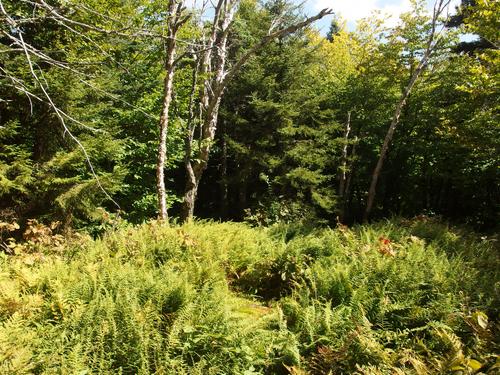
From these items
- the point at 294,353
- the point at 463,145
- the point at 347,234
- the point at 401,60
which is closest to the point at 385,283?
the point at 294,353

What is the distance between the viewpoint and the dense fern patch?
3.38 meters

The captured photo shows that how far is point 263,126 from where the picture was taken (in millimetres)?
14711

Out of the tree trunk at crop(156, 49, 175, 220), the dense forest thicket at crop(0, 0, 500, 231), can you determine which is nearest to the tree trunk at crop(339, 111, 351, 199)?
the dense forest thicket at crop(0, 0, 500, 231)

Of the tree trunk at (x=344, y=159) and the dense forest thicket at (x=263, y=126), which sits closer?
the dense forest thicket at (x=263, y=126)

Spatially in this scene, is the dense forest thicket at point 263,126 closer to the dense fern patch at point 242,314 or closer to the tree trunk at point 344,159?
the tree trunk at point 344,159

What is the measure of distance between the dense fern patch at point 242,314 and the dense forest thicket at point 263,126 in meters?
3.77

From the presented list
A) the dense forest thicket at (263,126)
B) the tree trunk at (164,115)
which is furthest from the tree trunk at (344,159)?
the tree trunk at (164,115)

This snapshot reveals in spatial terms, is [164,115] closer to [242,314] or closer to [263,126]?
[242,314]

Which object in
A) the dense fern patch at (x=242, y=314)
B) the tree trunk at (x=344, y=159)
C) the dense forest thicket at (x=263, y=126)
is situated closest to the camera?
the dense fern patch at (x=242, y=314)

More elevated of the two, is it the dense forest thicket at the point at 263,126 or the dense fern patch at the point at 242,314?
the dense forest thicket at the point at 263,126

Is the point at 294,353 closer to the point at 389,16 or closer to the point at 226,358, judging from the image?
the point at 226,358

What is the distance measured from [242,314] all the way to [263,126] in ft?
35.6

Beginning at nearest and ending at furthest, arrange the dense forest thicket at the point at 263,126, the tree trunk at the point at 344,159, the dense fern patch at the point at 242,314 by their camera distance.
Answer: the dense fern patch at the point at 242,314
the dense forest thicket at the point at 263,126
the tree trunk at the point at 344,159

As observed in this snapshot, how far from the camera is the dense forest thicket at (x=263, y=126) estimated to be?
8.98 m
